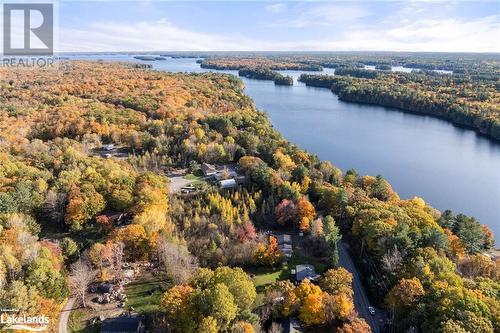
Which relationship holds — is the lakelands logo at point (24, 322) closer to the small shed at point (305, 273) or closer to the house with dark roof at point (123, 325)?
the house with dark roof at point (123, 325)

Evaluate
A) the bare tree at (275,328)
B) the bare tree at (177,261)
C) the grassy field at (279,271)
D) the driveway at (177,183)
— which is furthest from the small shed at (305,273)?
the driveway at (177,183)

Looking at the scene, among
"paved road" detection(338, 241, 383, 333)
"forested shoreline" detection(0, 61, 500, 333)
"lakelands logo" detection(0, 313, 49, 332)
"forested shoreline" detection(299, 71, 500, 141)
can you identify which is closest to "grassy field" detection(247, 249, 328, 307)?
"forested shoreline" detection(0, 61, 500, 333)

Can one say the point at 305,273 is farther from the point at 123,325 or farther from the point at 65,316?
the point at 65,316

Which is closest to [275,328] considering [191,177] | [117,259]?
[117,259]

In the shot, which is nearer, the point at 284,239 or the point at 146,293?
the point at 146,293

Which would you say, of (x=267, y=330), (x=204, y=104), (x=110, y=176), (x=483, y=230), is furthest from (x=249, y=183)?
(x=204, y=104)

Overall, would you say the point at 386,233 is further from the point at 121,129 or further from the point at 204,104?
the point at 204,104
